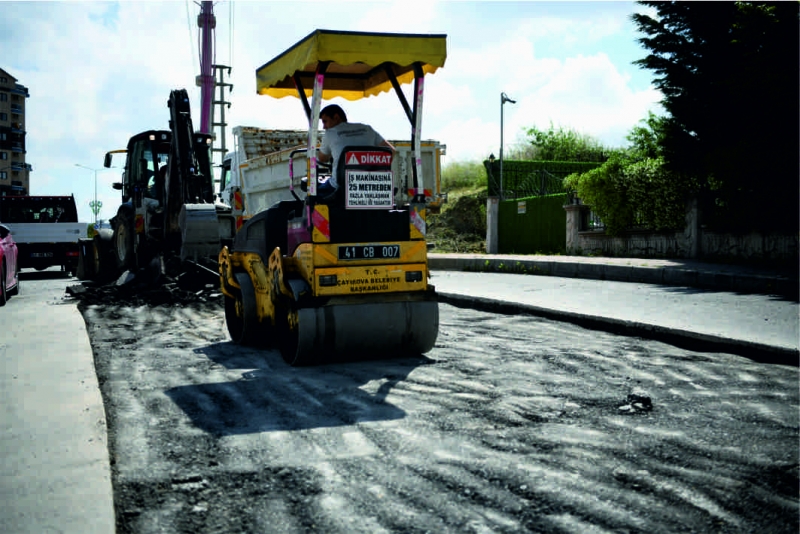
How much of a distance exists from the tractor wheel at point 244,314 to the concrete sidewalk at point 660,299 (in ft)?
11.9

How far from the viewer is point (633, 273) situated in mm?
15273

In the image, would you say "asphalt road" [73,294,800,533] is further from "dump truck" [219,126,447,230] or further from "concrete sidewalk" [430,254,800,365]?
"dump truck" [219,126,447,230]

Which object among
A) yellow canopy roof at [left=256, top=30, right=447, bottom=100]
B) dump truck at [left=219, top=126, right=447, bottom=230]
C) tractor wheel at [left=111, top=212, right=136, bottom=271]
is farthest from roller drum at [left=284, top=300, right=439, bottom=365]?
tractor wheel at [left=111, top=212, right=136, bottom=271]

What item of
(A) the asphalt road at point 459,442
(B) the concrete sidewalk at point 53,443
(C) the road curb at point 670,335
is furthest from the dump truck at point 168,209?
(A) the asphalt road at point 459,442

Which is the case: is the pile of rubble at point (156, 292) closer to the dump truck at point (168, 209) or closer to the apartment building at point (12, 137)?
the dump truck at point (168, 209)

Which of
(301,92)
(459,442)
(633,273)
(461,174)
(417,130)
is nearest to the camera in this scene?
(459,442)

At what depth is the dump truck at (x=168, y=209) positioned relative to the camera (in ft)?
42.0

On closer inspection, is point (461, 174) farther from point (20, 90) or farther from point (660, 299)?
point (20, 90)

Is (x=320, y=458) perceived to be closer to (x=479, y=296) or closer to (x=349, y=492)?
(x=349, y=492)

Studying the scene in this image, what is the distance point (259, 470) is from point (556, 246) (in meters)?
20.0

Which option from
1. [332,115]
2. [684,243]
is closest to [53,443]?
[332,115]

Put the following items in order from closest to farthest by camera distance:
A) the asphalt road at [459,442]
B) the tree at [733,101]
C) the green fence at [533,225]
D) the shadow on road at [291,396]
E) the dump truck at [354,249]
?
the asphalt road at [459,442] → the shadow on road at [291,396] → the dump truck at [354,249] → the tree at [733,101] → the green fence at [533,225]

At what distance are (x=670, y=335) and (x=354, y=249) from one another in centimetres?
324

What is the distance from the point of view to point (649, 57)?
17.3m
